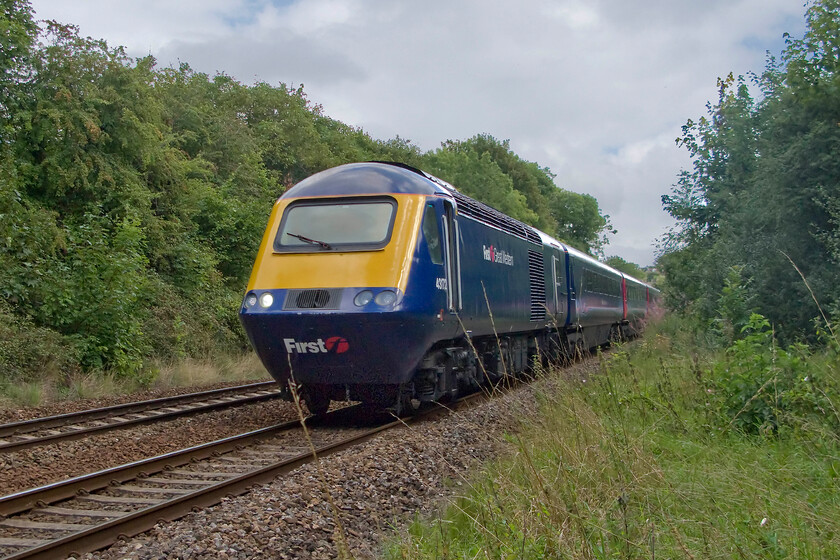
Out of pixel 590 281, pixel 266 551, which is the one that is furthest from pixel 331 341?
pixel 590 281

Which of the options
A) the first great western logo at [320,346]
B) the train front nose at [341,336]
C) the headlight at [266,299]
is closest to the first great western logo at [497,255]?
the train front nose at [341,336]

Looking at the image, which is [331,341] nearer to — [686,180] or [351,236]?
[351,236]

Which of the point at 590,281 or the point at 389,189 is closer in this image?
the point at 389,189

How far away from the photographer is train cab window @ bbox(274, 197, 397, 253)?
8.73 metres

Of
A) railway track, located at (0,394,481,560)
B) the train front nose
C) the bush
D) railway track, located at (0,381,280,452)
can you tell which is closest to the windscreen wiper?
the train front nose

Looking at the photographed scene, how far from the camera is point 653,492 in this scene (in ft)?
14.7

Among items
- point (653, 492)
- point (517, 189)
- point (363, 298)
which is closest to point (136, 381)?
point (363, 298)

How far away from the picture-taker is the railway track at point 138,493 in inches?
187

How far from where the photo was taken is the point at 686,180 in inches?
868

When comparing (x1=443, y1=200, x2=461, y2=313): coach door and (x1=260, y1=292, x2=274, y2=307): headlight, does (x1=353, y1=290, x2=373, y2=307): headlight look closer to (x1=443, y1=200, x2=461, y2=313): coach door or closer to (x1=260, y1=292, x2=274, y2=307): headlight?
(x1=260, y1=292, x2=274, y2=307): headlight

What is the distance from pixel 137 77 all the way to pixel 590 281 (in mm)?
12424

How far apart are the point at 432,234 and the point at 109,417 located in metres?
4.76

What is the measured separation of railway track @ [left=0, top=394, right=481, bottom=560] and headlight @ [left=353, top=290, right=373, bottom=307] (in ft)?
4.61

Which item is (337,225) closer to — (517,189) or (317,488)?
(317,488)
